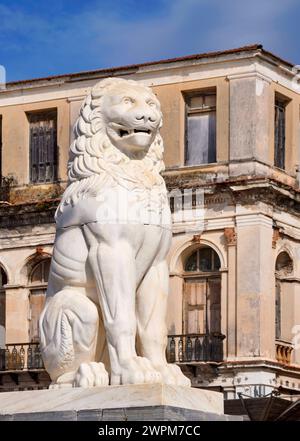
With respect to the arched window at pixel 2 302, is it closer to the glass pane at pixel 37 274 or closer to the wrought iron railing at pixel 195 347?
the glass pane at pixel 37 274

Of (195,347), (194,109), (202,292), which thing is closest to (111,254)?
(195,347)

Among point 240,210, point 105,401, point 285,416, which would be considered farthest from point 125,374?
point 240,210

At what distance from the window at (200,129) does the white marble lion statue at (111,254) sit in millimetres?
25207

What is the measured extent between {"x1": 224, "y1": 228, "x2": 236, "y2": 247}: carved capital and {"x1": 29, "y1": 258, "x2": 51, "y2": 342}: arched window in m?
4.40

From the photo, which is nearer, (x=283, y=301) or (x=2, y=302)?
(x=283, y=301)

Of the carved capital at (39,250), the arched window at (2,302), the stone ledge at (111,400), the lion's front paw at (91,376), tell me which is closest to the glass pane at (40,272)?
the carved capital at (39,250)

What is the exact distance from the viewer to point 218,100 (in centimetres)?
3891

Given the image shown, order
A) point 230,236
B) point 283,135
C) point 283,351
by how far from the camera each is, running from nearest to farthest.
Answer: point 230,236, point 283,351, point 283,135

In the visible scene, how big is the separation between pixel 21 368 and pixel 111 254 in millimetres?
26076

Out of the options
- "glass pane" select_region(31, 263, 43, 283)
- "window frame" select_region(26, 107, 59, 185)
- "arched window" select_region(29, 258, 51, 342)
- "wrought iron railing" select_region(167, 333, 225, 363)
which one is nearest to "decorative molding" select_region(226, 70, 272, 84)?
"window frame" select_region(26, 107, 59, 185)

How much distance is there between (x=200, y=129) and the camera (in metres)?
39.3

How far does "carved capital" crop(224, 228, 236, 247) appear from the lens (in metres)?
38.2

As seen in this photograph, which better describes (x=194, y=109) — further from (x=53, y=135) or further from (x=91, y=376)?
(x=91, y=376)
